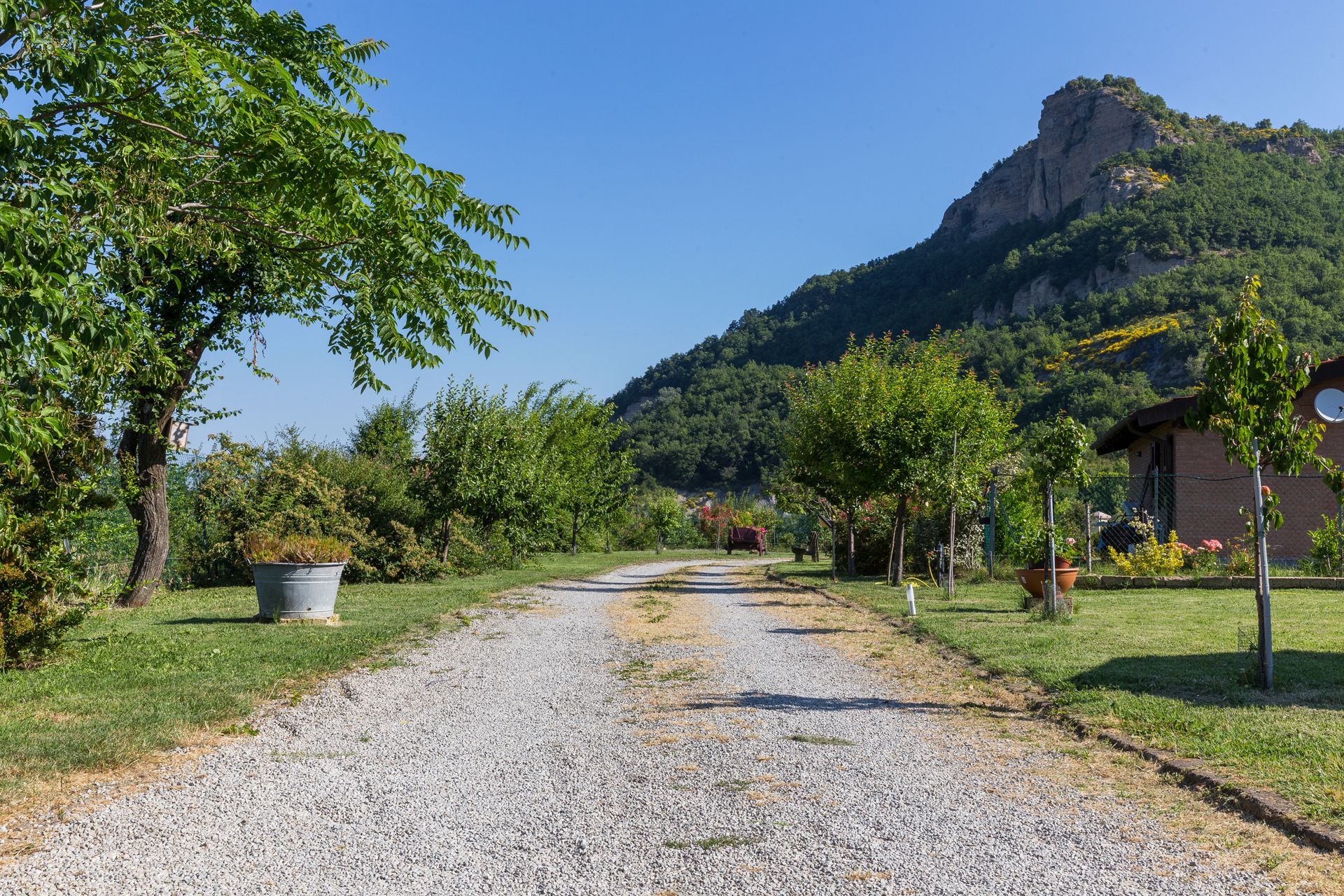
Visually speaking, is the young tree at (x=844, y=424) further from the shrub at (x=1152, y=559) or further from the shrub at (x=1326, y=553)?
the shrub at (x=1326, y=553)

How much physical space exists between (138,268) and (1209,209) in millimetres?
74658

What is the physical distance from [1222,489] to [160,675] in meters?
23.6

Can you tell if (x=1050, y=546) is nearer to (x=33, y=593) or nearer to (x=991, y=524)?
(x=991, y=524)

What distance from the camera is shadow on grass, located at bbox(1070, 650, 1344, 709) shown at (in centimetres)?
690

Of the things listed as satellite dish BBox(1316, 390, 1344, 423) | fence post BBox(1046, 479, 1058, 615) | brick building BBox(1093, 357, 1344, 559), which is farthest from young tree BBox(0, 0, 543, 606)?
satellite dish BBox(1316, 390, 1344, 423)

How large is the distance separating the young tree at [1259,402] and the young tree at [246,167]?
226 inches

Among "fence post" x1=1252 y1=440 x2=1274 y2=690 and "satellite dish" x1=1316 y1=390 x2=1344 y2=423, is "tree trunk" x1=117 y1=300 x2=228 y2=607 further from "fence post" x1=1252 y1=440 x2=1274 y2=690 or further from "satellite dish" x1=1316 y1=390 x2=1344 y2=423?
"satellite dish" x1=1316 y1=390 x2=1344 y2=423

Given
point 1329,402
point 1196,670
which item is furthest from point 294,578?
point 1329,402

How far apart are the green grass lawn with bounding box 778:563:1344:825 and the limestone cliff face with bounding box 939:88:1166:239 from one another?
269 ft

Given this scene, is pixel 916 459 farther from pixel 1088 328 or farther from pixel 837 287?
pixel 837 287

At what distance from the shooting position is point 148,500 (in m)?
15.0

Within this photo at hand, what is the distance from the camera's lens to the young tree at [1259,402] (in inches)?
281

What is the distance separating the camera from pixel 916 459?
702 inches

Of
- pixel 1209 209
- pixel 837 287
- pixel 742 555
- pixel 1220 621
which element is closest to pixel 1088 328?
pixel 1209 209
